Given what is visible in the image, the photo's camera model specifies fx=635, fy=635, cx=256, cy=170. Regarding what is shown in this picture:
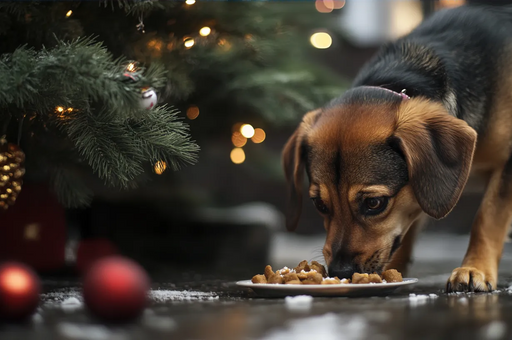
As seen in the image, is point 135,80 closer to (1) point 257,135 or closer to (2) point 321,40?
(1) point 257,135

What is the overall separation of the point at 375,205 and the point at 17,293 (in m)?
1.07

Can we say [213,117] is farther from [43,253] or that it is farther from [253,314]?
[253,314]

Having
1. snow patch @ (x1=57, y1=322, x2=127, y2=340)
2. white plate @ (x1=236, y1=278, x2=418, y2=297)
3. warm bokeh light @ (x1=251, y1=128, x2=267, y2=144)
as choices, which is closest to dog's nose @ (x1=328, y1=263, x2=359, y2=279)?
white plate @ (x1=236, y1=278, x2=418, y2=297)

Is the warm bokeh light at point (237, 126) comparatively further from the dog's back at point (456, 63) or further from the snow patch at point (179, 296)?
the snow patch at point (179, 296)

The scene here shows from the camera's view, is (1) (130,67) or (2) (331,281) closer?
(2) (331,281)

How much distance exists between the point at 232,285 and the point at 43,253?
2.79 feet

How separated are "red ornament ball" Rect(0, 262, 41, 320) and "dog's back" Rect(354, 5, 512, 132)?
136 cm

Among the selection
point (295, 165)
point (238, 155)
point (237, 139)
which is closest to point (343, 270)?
point (295, 165)

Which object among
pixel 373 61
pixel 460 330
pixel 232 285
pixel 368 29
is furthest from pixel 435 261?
pixel 368 29

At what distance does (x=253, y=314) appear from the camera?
1.42m

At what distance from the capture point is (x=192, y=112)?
2.91m

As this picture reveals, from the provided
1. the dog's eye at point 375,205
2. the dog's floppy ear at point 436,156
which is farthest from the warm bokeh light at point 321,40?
the dog's eye at point 375,205

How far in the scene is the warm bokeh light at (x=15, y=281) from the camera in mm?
1348

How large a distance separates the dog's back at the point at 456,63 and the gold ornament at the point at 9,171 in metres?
1.22
